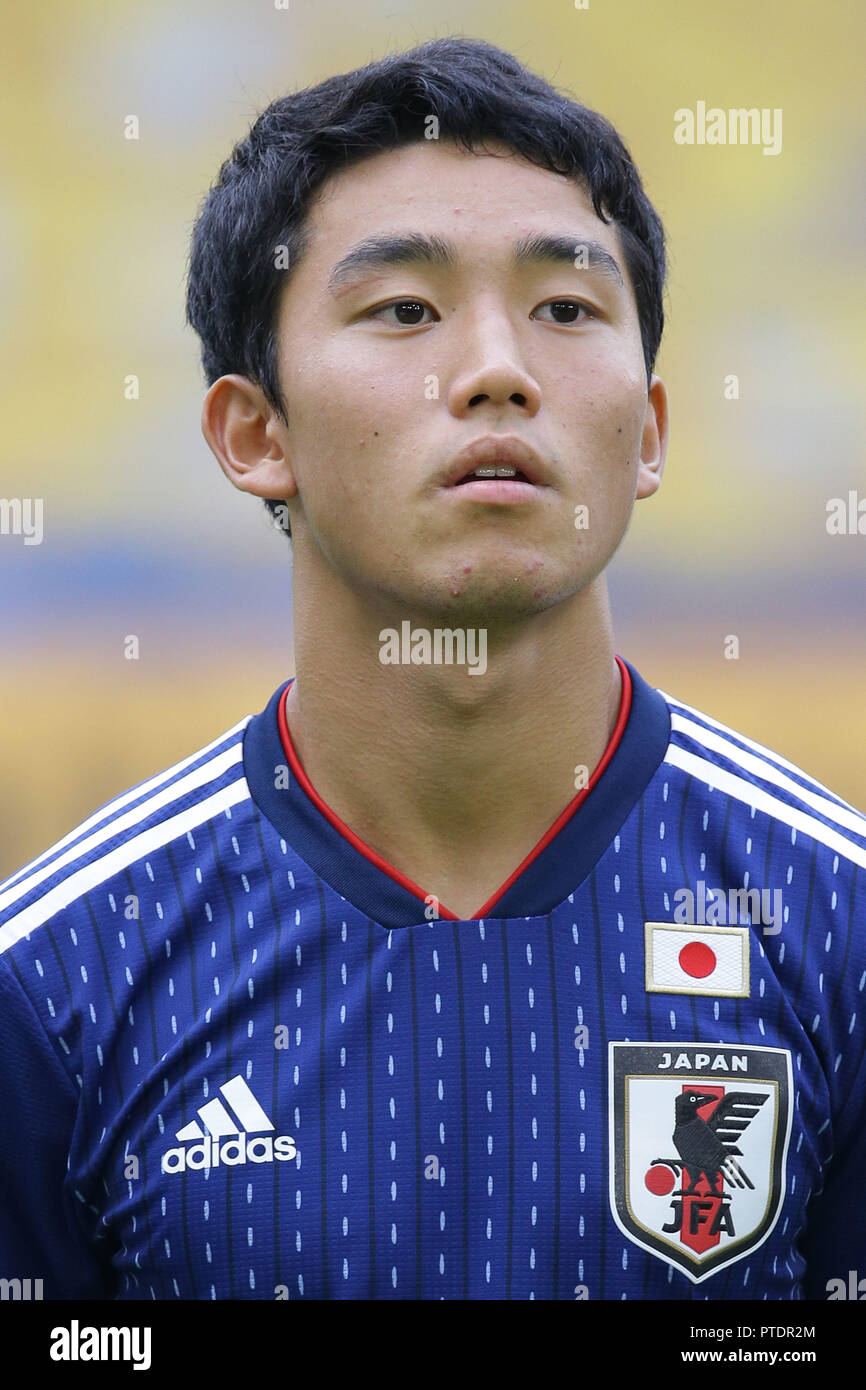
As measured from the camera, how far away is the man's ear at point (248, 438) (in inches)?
102

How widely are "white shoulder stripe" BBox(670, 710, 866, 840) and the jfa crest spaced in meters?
0.47

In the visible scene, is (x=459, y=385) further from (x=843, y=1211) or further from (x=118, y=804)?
(x=843, y=1211)

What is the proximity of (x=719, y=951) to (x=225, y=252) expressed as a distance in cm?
156

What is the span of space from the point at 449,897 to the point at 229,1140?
51 centimetres

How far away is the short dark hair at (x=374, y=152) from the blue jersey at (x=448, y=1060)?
0.84m

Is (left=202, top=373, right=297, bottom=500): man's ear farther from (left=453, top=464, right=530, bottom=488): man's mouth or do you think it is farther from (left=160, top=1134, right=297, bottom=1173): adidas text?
(left=160, top=1134, right=297, bottom=1173): adidas text

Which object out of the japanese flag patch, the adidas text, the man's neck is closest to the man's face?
the man's neck

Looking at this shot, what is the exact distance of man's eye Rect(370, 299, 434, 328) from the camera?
2.36m

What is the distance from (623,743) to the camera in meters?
2.50

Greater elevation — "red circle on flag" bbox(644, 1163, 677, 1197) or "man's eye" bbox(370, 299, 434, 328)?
"man's eye" bbox(370, 299, 434, 328)

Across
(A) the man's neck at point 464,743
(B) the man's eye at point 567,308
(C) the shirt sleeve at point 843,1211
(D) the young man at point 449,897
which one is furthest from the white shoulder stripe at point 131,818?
(C) the shirt sleeve at point 843,1211

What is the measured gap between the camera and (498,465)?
2.23 meters

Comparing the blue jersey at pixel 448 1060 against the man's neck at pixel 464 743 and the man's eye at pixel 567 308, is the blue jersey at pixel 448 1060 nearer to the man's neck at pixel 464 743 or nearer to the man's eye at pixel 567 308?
the man's neck at pixel 464 743
